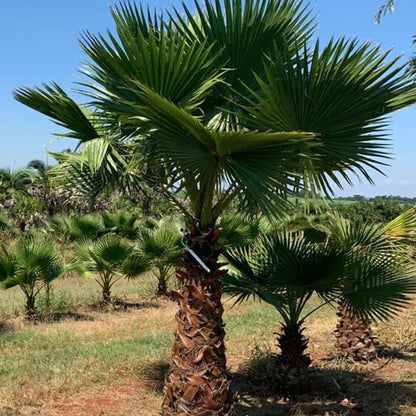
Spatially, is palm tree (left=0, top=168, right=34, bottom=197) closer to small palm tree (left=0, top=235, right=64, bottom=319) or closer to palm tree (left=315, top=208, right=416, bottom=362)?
small palm tree (left=0, top=235, right=64, bottom=319)

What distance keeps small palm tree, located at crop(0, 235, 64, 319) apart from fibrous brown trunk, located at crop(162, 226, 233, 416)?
20.5ft

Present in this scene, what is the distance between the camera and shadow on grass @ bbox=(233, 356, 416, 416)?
17.4ft

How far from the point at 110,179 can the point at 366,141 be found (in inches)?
90.7

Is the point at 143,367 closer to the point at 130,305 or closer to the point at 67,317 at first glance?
the point at 67,317

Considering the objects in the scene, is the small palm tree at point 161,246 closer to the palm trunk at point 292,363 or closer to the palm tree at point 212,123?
the palm trunk at point 292,363

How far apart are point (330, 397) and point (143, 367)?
92.6 inches

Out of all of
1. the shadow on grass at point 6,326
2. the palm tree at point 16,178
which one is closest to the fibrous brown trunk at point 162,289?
the shadow on grass at point 6,326

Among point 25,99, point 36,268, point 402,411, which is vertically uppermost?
point 25,99

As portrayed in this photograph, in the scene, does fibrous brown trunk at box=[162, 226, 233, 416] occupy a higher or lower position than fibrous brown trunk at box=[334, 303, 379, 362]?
higher

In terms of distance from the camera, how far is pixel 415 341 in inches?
323

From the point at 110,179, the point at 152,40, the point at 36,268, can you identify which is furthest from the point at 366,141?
the point at 36,268

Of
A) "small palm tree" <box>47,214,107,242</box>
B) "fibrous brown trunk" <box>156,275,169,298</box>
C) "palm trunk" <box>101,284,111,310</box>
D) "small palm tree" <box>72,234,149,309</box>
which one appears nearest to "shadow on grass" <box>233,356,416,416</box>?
"small palm tree" <box>72,234,149,309</box>

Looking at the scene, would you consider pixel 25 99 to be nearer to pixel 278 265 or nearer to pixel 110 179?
pixel 110 179

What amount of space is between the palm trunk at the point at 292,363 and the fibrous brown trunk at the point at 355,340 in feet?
5.58
